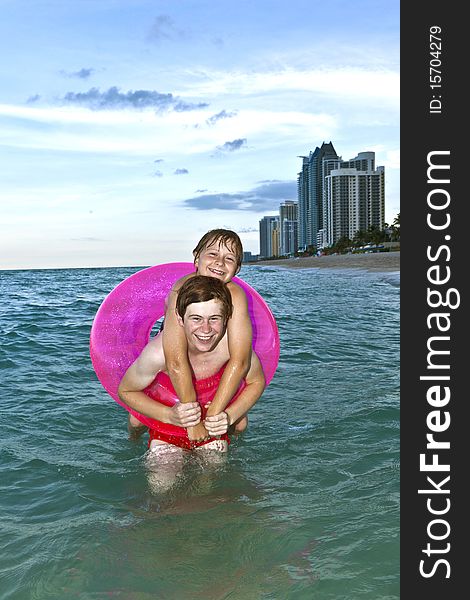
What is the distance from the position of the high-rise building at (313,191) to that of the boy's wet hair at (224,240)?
444 ft

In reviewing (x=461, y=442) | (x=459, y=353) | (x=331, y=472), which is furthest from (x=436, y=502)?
(x=331, y=472)

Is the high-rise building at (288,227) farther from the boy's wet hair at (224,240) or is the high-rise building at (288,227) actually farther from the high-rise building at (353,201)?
the boy's wet hair at (224,240)

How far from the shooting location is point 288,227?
165 meters

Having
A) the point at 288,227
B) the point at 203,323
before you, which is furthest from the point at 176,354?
the point at 288,227

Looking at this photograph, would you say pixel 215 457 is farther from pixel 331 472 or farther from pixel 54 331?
pixel 54 331

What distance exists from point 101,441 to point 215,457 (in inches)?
42.8

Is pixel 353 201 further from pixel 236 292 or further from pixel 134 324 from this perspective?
pixel 236 292

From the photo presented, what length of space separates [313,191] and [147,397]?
479 ft

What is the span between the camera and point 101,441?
459 cm

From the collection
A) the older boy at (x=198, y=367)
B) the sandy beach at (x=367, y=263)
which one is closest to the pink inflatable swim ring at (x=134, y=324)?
the older boy at (x=198, y=367)

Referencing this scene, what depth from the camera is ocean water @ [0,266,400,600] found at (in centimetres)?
256

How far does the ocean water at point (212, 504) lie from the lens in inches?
101

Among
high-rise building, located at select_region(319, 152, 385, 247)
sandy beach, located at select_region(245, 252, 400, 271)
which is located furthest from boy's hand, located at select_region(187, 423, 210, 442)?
high-rise building, located at select_region(319, 152, 385, 247)

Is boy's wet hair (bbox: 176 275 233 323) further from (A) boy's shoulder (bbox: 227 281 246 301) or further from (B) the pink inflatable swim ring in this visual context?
(B) the pink inflatable swim ring
